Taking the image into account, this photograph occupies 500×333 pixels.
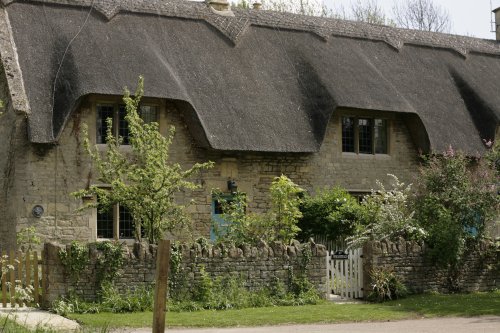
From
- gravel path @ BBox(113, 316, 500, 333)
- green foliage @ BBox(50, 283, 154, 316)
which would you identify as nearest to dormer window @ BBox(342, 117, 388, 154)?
green foliage @ BBox(50, 283, 154, 316)

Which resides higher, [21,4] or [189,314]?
[21,4]

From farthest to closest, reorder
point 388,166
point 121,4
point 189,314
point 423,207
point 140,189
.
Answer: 1. point 388,166
2. point 121,4
3. point 423,207
4. point 140,189
5. point 189,314

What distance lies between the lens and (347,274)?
2005 centimetres

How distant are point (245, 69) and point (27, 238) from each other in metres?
7.77

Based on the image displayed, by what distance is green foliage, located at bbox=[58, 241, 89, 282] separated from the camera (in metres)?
17.2

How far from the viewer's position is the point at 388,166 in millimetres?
27016

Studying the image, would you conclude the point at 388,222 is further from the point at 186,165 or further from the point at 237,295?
the point at 186,165

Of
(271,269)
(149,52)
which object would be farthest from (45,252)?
(149,52)

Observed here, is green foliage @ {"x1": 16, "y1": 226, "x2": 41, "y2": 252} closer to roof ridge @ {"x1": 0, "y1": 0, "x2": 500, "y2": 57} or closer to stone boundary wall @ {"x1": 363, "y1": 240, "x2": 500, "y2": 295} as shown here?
roof ridge @ {"x1": 0, "y1": 0, "x2": 500, "y2": 57}

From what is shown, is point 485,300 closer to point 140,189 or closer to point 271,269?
point 271,269

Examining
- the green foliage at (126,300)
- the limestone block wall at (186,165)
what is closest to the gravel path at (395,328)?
the green foliage at (126,300)

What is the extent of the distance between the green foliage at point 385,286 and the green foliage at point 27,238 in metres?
7.82

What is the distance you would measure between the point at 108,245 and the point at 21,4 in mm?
8743

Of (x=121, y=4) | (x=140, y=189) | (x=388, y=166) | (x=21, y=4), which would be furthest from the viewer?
(x=388, y=166)
